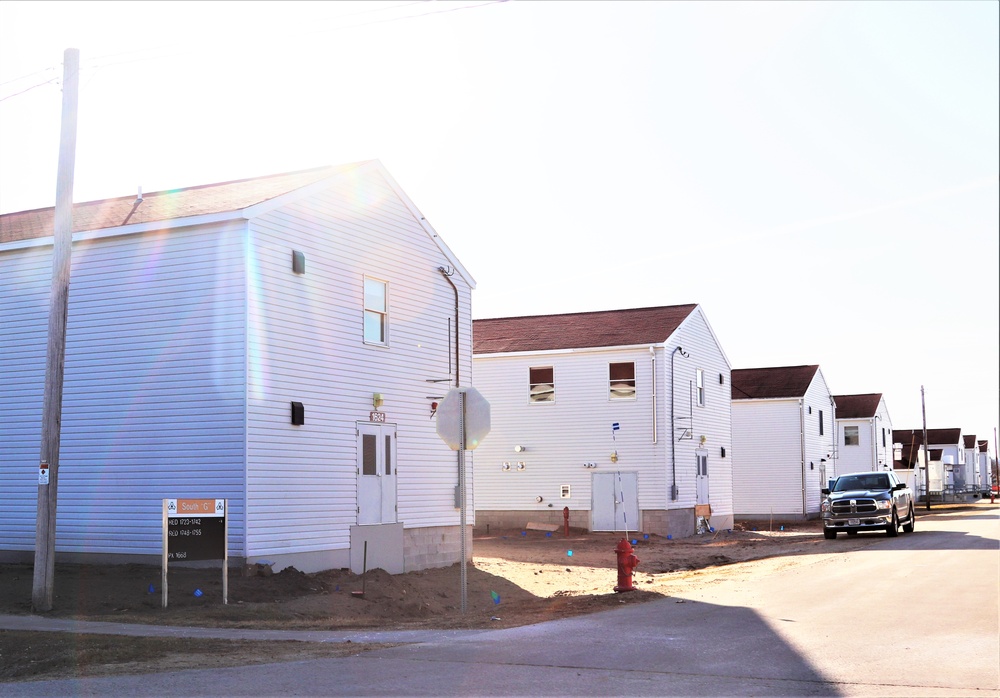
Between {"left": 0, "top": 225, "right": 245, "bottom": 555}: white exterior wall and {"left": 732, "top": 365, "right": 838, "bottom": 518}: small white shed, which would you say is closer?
{"left": 0, "top": 225, "right": 245, "bottom": 555}: white exterior wall

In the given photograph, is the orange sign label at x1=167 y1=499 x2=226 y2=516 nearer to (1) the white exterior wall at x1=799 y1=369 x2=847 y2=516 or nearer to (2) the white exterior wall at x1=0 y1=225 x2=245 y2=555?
(2) the white exterior wall at x1=0 y1=225 x2=245 y2=555

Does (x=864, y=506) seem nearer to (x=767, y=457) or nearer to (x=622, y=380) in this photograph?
(x=622, y=380)

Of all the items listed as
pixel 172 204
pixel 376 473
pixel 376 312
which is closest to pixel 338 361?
pixel 376 312

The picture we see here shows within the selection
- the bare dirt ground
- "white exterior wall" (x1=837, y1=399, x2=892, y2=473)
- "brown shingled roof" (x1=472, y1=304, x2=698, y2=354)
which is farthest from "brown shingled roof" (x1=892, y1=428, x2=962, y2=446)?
the bare dirt ground

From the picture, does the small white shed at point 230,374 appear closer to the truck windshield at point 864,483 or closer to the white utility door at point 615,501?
the white utility door at point 615,501

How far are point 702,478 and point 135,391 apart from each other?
78.9ft

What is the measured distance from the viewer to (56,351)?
15.2 meters

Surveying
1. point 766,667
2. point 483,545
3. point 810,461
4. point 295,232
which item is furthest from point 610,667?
point 810,461

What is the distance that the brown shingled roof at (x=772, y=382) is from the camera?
1938 inches

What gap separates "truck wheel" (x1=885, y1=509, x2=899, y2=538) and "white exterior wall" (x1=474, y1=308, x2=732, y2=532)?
6800 millimetres

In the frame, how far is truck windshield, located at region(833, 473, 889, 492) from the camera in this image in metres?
33.2

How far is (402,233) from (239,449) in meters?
7.35

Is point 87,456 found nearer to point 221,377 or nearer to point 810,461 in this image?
point 221,377

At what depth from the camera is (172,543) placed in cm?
1611
